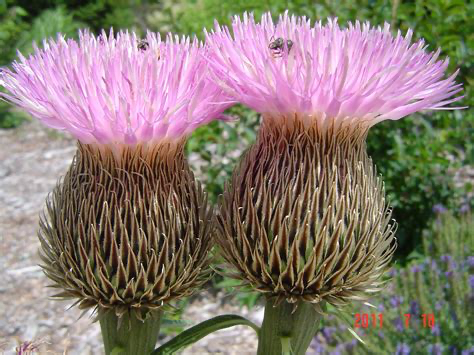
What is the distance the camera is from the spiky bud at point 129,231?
4.82ft

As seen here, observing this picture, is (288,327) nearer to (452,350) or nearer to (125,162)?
(125,162)

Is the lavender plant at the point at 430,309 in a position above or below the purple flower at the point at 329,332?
above

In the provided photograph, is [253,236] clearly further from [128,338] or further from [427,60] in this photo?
[427,60]

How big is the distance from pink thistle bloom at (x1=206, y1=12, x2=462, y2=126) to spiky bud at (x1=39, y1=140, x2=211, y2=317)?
10.9 inches

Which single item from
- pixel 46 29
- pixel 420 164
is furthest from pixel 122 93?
pixel 46 29

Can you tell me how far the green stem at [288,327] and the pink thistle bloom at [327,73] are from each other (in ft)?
1.80

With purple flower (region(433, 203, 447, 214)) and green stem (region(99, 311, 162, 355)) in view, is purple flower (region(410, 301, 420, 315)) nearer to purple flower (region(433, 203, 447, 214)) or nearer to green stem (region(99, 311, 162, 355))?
purple flower (region(433, 203, 447, 214))

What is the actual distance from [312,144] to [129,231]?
21.3 inches

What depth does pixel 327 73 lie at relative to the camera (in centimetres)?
137

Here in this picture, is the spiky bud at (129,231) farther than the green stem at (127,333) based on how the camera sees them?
No

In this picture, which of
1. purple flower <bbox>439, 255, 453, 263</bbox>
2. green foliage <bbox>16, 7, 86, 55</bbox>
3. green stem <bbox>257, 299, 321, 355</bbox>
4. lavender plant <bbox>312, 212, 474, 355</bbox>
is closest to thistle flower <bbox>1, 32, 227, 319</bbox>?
green stem <bbox>257, 299, 321, 355</bbox>

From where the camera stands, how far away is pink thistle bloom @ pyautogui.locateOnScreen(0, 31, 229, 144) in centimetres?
139

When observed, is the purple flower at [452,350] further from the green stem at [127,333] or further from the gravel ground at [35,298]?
the green stem at [127,333]

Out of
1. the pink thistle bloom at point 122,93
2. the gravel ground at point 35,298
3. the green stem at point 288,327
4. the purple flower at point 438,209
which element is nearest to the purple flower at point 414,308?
the purple flower at point 438,209
